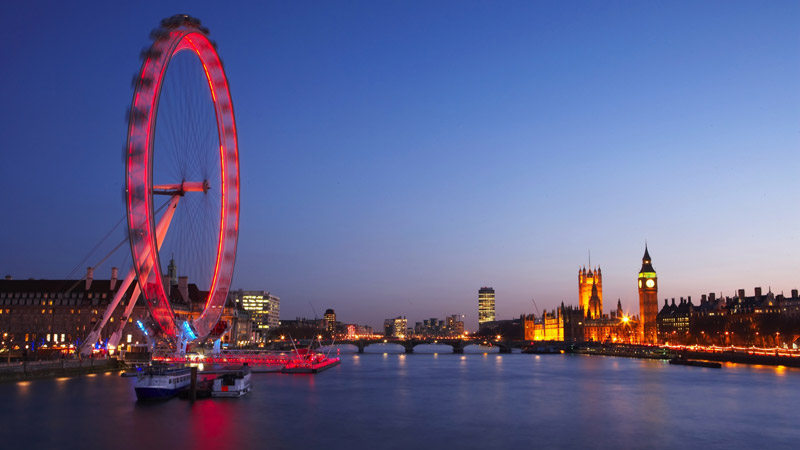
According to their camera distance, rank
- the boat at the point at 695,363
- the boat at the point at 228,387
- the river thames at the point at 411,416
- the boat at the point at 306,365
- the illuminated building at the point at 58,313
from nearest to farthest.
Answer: the river thames at the point at 411,416
the boat at the point at 228,387
the boat at the point at 306,365
the boat at the point at 695,363
the illuminated building at the point at 58,313

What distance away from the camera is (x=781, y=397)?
2256 inches

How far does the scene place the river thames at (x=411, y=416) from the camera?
36562mm

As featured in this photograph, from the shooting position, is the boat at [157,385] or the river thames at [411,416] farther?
the boat at [157,385]

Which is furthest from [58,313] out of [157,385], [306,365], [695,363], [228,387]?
[695,363]

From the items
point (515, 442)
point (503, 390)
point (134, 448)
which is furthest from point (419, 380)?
point (134, 448)

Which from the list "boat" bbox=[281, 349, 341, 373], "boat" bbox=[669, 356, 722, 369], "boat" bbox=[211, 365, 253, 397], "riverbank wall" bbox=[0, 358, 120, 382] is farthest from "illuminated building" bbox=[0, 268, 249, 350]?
"boat" bbox=[669, 356, 722, 369]

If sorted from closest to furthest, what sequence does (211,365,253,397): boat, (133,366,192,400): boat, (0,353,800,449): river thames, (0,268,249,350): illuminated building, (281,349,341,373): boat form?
(0,353,800,449): river thames < (133,366,192,400): boat < (211,365,253,397): boat < (281,349,341,373): boat < (0,268,249,350): illuminated building

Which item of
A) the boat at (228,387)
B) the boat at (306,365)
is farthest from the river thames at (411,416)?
the boat at (306,365)

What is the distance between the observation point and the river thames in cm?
3656

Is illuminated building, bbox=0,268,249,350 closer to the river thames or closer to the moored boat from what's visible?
the moored boat

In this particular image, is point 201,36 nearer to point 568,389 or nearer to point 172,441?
point 172,441

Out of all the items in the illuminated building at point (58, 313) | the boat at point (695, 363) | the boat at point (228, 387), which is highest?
the illuminated building at point (58, 313)

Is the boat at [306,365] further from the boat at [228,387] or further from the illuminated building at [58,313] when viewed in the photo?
the boat at [228,387]

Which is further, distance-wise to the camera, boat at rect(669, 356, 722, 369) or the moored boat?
boat at rect(669, 356, 722, 369)
